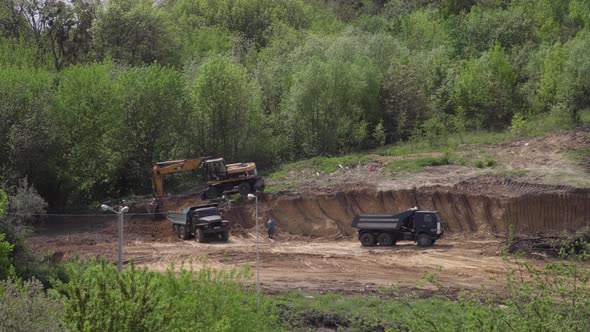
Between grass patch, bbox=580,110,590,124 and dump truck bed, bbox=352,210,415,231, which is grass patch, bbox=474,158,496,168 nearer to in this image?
dump truck bed, bbox=352,210,415,231

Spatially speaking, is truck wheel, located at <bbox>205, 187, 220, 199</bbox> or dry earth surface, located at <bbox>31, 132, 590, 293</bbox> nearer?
dry earth surface, located at <bbox>31, 132, 590, 293</bbox>

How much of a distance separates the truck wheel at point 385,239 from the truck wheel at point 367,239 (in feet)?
1.02

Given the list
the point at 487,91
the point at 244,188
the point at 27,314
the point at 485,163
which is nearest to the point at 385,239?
the point at 485,163

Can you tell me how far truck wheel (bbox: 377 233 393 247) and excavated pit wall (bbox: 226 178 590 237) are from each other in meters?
3.63

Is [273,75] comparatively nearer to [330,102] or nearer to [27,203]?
[330,102]

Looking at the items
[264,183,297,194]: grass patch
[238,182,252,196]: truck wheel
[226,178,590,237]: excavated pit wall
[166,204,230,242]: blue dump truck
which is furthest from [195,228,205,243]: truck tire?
[264,183,297,194]: grass patch

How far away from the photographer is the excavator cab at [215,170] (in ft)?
146

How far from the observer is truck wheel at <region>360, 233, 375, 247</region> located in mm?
39562

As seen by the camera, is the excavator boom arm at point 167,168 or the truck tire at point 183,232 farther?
the excavator boom arm at point 167,168

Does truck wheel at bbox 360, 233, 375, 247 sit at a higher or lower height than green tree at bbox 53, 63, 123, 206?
lower

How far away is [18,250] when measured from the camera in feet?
102

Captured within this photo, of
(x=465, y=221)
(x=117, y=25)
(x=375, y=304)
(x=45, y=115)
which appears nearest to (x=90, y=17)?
(x=117, y=25)

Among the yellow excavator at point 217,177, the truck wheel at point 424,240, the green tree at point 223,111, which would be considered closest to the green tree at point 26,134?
the yellow excavator at point 217,177

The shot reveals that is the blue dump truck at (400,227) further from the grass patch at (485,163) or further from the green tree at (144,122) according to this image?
the green tree at (144,122)
